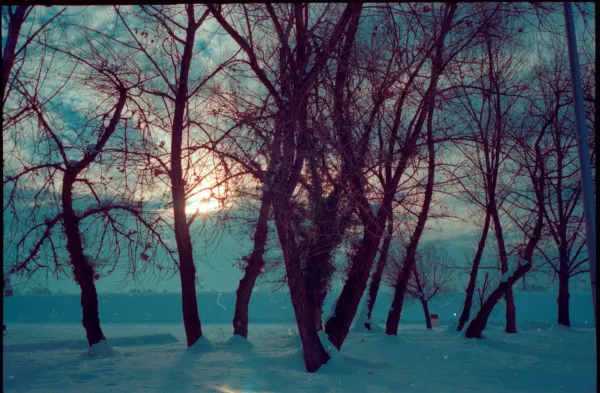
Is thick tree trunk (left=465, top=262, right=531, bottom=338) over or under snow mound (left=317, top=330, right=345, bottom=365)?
over

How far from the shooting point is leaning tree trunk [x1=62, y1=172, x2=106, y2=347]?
12055 millimetres

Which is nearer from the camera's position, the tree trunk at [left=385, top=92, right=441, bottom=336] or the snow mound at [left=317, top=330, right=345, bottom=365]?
the snow mound at [left=317, top=330, right=345, bottom=365]

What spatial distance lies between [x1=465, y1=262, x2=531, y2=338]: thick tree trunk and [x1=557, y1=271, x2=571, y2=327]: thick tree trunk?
26.7 feet

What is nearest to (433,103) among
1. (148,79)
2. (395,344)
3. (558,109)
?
(148,79)

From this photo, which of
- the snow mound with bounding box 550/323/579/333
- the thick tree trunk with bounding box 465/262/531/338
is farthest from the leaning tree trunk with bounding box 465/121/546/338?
the snow mound with bounding box 550/323/579/333

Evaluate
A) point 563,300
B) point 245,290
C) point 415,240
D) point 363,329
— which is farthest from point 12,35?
point 563,300

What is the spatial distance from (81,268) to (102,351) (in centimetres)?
202

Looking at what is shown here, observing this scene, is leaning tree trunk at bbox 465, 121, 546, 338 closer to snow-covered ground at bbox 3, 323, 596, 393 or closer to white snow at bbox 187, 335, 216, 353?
snow-covered ground at bbox 3, 323, 596, 393

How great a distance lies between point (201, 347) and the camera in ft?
37.3

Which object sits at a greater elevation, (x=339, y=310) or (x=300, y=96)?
(x=300, y=96)

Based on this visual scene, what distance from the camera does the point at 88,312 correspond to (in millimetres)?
12336

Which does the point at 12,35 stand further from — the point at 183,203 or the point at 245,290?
the point at 245,290

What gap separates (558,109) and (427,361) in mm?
8295

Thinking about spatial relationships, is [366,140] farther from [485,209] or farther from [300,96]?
[485,209]
